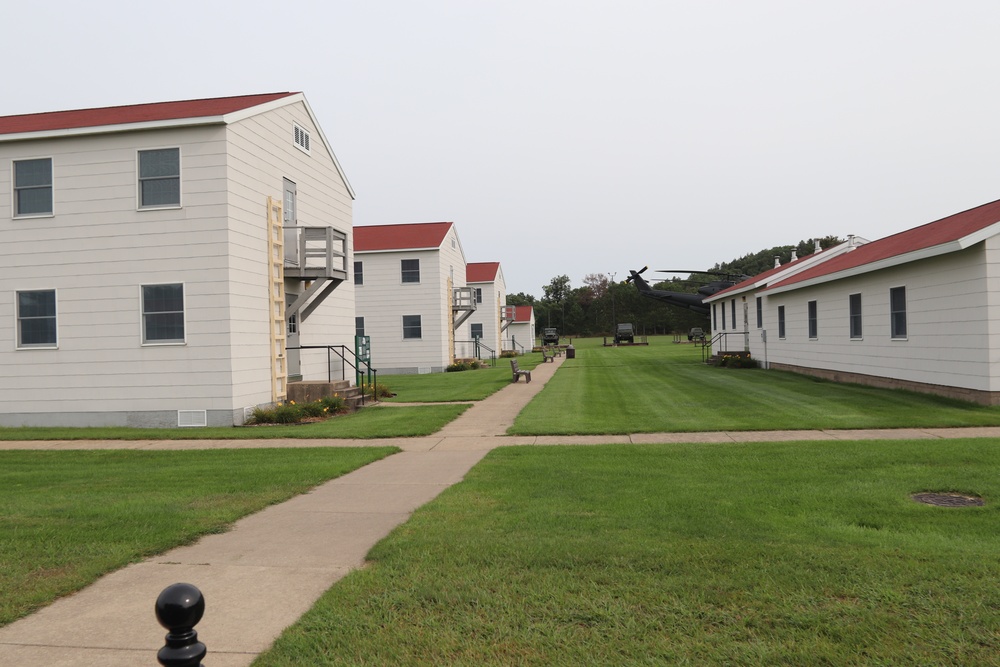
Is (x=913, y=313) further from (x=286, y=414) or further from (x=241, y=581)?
(x=241, y=581)

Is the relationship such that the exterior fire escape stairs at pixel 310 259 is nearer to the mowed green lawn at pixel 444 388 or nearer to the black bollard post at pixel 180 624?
the mowed green lawn at pixel 444 388

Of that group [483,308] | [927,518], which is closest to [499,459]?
[927,518]

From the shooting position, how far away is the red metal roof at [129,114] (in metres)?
16.1

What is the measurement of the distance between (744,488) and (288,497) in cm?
527

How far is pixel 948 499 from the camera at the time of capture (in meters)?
7.33

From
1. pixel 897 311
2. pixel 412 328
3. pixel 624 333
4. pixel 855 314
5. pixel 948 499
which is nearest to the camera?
pixel 948 499

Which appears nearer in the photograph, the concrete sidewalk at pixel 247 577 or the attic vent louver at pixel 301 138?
the concrete sidewalk at pixel 247 577

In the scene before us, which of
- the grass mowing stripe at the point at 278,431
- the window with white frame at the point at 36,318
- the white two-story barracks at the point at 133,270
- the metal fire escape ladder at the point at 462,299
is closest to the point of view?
the grass mowing stripe at the point at 278,431

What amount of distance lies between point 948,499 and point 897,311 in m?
12.7

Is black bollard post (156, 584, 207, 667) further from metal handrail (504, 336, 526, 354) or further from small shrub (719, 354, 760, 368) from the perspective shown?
metal handrail (504, 336, 526, 354)

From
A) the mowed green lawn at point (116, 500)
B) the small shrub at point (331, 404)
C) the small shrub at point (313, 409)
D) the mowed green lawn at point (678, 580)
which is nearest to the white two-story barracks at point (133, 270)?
the small shrub at point (313, 409)

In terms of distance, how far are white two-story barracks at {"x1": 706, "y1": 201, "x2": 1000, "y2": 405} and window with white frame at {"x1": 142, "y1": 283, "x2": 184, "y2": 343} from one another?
16.5m

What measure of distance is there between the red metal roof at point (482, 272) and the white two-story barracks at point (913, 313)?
2571cm

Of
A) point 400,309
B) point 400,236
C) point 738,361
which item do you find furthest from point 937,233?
point 400,236
